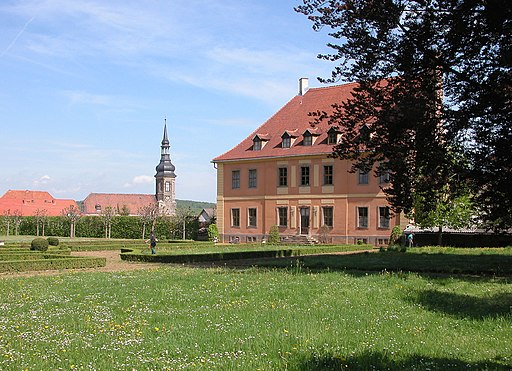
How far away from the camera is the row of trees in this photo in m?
55.6

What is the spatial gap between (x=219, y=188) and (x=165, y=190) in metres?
70.4

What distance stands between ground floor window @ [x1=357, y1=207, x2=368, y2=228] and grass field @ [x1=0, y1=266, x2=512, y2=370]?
26433 mm

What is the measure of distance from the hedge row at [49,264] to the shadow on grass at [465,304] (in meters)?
14.8

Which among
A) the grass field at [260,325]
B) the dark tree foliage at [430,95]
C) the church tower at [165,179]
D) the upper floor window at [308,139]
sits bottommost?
the grass field at [260,325]

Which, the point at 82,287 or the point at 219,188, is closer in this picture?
the point at 82,287

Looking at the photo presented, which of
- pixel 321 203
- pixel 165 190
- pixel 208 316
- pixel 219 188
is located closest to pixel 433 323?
pixel 208 316

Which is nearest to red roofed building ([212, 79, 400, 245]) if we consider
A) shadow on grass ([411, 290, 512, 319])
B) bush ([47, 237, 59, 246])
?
bush ([47, 237, 59, 246])

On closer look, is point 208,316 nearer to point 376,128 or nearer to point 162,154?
point 376,128

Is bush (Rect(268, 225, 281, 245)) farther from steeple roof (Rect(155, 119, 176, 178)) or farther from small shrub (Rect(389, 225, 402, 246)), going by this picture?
steeple roof (Rect(155, 119, 176, 178))

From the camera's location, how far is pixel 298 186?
4412 centimetres

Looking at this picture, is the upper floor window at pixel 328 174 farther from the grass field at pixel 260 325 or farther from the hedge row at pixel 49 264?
the grass field at pixel 260 325

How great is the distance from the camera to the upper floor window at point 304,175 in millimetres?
43438

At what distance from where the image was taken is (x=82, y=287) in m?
14.0

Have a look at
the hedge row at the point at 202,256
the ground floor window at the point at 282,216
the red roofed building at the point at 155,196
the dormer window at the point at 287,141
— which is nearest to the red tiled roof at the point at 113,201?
the red roofed building at the point at 155,196
